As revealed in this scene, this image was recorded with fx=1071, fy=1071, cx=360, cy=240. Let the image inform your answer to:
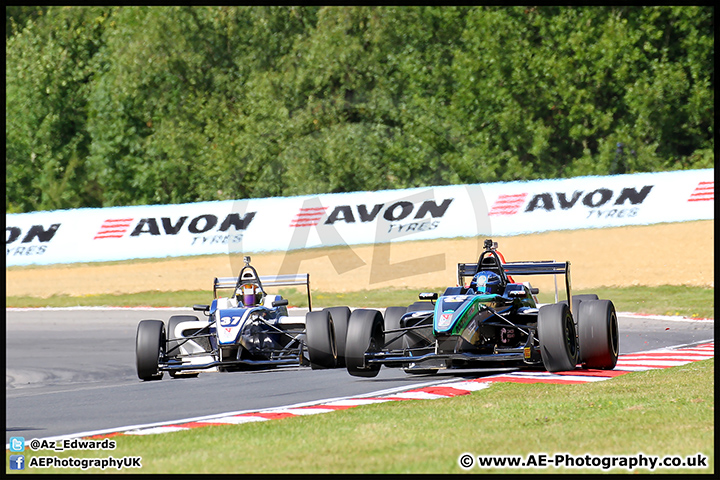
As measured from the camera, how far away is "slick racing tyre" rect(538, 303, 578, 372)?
1132cm

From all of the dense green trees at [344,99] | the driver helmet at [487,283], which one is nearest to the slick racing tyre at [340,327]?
the driver helmet at [487,283]

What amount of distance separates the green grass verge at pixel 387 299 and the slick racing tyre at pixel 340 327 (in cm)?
977

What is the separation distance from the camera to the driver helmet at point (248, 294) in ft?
44.3

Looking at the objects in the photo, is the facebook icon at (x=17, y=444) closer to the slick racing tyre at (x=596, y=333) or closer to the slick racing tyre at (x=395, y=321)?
the slick racing tyre at (x=395, y=321)

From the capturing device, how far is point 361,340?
1200 cm

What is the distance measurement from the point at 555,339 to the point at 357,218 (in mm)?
17373

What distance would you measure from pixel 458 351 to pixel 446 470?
15.8 feet

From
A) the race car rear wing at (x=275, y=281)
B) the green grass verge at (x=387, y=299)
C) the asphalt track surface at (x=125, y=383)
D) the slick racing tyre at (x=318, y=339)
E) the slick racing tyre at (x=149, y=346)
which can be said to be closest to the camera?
the asphalt track surface at (x=125, y=383)

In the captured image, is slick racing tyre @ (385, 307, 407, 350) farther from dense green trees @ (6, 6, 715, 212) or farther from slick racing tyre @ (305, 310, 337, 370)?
dense green trees @ (6, 6, 715, 212)

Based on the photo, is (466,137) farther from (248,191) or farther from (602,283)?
(602,283)

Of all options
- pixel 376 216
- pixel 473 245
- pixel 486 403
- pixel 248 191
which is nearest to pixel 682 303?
pixel 473 245

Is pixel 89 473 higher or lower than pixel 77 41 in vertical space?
lower

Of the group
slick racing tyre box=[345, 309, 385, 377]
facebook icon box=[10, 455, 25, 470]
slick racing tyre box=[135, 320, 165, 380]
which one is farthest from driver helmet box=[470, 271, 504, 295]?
facebook icon box=[10, 455, 25, 470]

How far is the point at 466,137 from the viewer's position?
38219 millimetres
